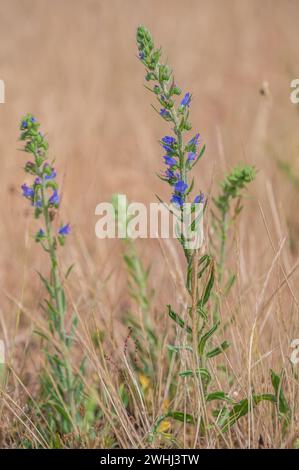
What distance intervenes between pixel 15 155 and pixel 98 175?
616 mm

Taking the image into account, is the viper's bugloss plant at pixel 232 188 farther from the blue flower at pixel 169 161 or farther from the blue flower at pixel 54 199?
the blue flower at pixel 54 199

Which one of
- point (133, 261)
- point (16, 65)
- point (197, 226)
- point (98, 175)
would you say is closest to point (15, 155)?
point (98, 175)

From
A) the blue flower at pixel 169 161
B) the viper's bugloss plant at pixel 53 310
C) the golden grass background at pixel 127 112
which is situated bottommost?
the viper's bugloss plant at pixel 53 310

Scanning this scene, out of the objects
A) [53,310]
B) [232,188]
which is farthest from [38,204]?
[232,188]

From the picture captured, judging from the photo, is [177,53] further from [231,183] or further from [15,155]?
[231,183]

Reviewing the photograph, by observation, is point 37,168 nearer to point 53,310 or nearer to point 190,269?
point 53,310

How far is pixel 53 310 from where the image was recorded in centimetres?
235

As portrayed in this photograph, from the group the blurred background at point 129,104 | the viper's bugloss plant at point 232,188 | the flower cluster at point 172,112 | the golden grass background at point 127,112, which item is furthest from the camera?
the blurred background at point 129,104

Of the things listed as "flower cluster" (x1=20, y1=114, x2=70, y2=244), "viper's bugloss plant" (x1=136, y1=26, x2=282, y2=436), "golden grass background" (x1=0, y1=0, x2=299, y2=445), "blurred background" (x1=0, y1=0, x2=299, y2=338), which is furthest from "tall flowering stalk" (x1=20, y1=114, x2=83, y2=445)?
"blurred background" (x1=0, y1=0, x2=299, y2=338)

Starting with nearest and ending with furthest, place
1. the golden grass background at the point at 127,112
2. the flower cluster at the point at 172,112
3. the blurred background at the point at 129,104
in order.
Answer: the flower cluster at the point at 172,112, the golden grass background at the point at 127,112, the blurred background at the point at 129,104

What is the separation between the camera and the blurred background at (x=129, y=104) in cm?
392

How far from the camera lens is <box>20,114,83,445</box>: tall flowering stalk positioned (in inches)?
87.7

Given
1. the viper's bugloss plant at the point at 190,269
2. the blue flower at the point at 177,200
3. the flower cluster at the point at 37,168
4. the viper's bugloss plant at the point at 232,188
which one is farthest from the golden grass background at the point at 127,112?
the blue flower at the point at 177,200

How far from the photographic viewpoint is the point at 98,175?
4727mm
